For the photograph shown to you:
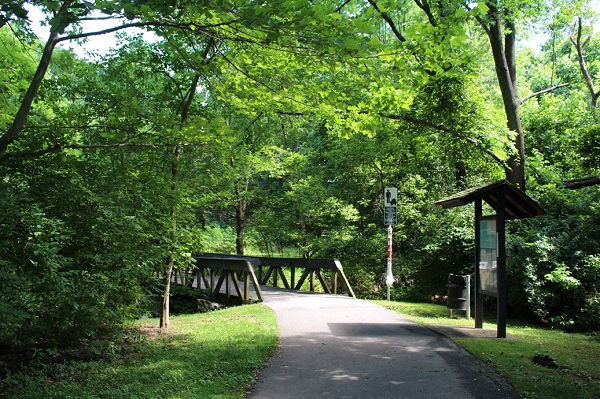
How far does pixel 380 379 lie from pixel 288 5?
4237 millimetres

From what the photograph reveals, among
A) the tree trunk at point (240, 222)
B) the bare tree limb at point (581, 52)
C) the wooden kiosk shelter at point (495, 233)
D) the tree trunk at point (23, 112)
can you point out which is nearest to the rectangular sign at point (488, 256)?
the wooden kiosk shelter at point (495, 233)

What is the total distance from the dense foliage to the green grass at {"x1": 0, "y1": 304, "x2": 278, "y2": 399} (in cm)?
77

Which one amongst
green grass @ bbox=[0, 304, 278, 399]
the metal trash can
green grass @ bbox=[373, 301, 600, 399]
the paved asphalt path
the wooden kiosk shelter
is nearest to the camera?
green grass @ bbox=[0, 304, 278, 399]

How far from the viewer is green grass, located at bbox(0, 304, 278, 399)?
17.3 feet

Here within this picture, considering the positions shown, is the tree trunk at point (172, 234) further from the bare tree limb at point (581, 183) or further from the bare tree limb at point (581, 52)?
the bare tree limb at point (581, 52)

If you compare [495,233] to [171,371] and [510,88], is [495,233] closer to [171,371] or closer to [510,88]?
[171,371]

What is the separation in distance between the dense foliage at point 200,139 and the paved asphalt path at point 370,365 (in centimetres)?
262

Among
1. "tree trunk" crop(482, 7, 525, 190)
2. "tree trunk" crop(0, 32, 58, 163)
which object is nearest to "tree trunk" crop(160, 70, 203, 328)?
"tree trunk" crop(0, 32, 58, 163)

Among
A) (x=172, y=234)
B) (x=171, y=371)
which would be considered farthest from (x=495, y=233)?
(x=171, y=371)

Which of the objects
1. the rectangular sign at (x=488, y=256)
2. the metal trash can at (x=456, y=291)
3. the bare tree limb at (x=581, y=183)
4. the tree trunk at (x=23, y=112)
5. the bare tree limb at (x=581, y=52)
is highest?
the bare tree limb at (x=581, y=52)

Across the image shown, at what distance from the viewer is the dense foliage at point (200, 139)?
541 cm

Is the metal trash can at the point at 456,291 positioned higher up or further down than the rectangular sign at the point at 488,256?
further down

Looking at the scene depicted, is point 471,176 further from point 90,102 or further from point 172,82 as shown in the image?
point 90,102

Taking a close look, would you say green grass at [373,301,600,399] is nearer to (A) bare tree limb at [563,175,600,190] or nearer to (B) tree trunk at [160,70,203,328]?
(B) tree trunk at [160,70,203,328]
